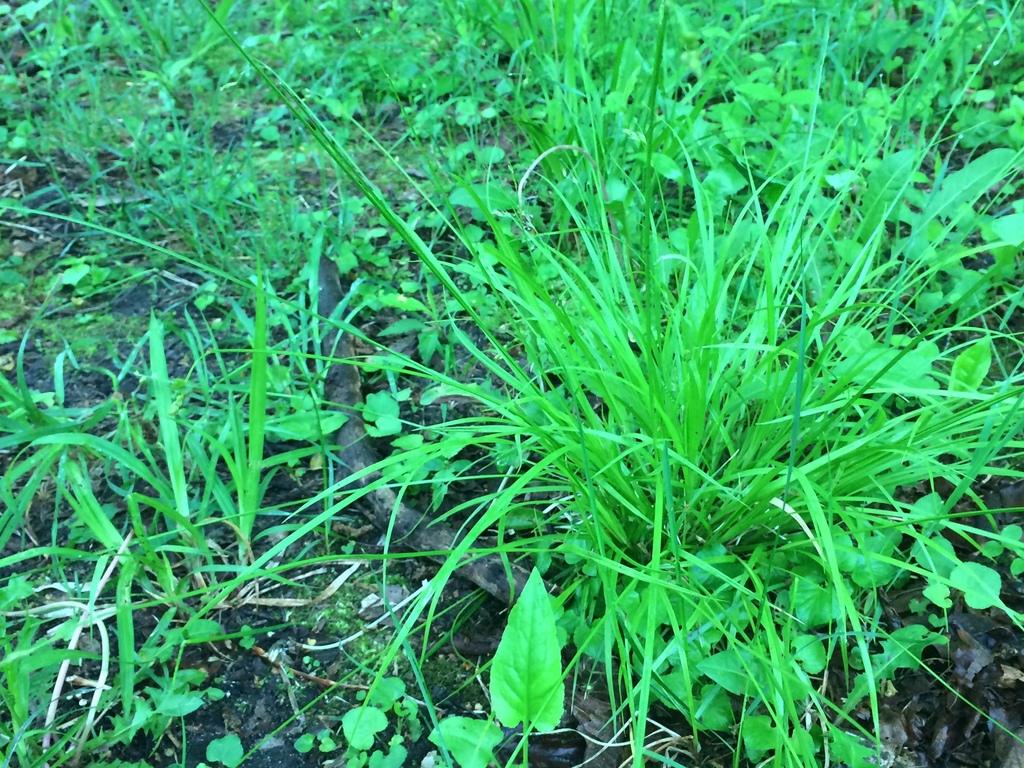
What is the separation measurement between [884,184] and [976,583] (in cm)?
103

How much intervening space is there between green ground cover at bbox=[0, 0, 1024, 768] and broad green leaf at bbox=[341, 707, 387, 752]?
4 cm

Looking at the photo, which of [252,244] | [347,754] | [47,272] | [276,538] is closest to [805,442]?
[347,754]

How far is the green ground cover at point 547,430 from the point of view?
1.21 metres

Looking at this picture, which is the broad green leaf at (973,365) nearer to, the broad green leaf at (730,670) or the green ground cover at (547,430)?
the green ground cover at (547,430)

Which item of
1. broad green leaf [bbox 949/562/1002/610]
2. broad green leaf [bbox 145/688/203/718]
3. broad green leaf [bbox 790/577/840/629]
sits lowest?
broad green leaf [bbox 145/688/203/718]

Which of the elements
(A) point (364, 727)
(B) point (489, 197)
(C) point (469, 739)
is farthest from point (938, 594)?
(B) point (489, 197)

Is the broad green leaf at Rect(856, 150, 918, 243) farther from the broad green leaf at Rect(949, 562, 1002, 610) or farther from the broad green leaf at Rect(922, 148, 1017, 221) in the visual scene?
the broad green leaf at Rect(949, 562, 1002, 610)

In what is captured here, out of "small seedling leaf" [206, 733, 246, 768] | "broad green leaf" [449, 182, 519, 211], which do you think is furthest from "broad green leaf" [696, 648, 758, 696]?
"broad green leaf" [449, 182, 519, 211]

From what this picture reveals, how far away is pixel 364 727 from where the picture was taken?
1240 millimetres

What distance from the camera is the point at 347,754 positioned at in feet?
4.12

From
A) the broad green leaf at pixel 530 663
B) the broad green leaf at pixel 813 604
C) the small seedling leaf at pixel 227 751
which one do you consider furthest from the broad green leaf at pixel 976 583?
the small seedling leaf at pixel 227 751

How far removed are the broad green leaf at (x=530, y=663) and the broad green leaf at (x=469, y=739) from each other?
86 mm

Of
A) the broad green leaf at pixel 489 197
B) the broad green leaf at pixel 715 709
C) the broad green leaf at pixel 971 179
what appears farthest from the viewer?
the broad green leaf at pixel 489 197

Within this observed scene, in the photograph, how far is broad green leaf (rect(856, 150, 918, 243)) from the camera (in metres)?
1.79
